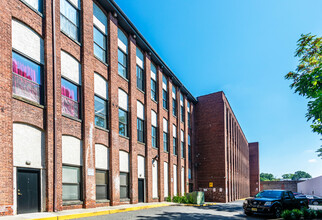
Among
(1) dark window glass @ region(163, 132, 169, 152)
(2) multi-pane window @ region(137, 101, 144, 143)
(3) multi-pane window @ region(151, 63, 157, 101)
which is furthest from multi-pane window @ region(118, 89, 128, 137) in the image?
(1) dark window glass @ region(163, 132, 169, 152)

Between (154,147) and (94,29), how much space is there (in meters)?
10.8

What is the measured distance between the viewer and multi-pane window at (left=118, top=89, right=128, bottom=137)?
18.3 meters

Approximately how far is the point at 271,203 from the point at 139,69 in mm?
13057

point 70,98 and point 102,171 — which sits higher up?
point 70,98

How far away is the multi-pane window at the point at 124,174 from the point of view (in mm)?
17727

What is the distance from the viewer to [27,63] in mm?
11375

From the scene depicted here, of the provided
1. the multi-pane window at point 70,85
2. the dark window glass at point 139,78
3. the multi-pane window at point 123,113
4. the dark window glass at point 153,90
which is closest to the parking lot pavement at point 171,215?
the multi-pane window at point 70,85

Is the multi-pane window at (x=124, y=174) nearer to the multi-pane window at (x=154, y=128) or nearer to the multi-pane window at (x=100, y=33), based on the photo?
the multi-pane window at (x=154, y=128)

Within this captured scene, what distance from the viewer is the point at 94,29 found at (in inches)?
639

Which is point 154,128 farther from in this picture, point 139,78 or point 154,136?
point 139,78

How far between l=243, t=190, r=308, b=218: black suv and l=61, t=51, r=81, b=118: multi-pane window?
10061 millimetres

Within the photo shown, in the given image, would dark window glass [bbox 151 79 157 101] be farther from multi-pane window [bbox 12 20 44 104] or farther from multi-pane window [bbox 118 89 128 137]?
multi-pane window [bbox 12 20 44 104]

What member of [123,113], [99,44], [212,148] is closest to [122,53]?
[99,44]

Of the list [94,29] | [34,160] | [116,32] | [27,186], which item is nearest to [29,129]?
[34,160]
